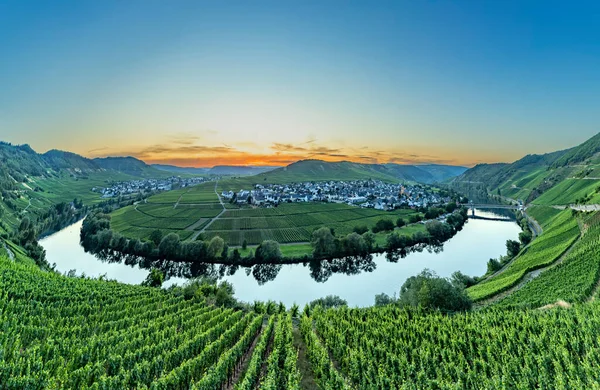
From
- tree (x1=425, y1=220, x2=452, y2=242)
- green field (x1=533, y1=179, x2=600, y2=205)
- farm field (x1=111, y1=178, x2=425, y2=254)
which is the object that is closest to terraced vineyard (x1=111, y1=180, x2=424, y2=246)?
farm field (x1=111, y1=178, x2=425, y2=254)

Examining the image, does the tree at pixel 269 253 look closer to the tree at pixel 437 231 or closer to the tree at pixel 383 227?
the tree at pixel 383 227

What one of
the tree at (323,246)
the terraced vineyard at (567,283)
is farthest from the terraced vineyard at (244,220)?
the terraced vineyard at (567,283)

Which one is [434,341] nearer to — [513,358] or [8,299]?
[513,358]

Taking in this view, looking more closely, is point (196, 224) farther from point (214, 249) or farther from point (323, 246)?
point (323, 246)

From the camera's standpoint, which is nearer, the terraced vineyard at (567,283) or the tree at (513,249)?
the terraced vineyard at (567,283)

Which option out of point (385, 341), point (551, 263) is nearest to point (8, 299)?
point (385, 341)
